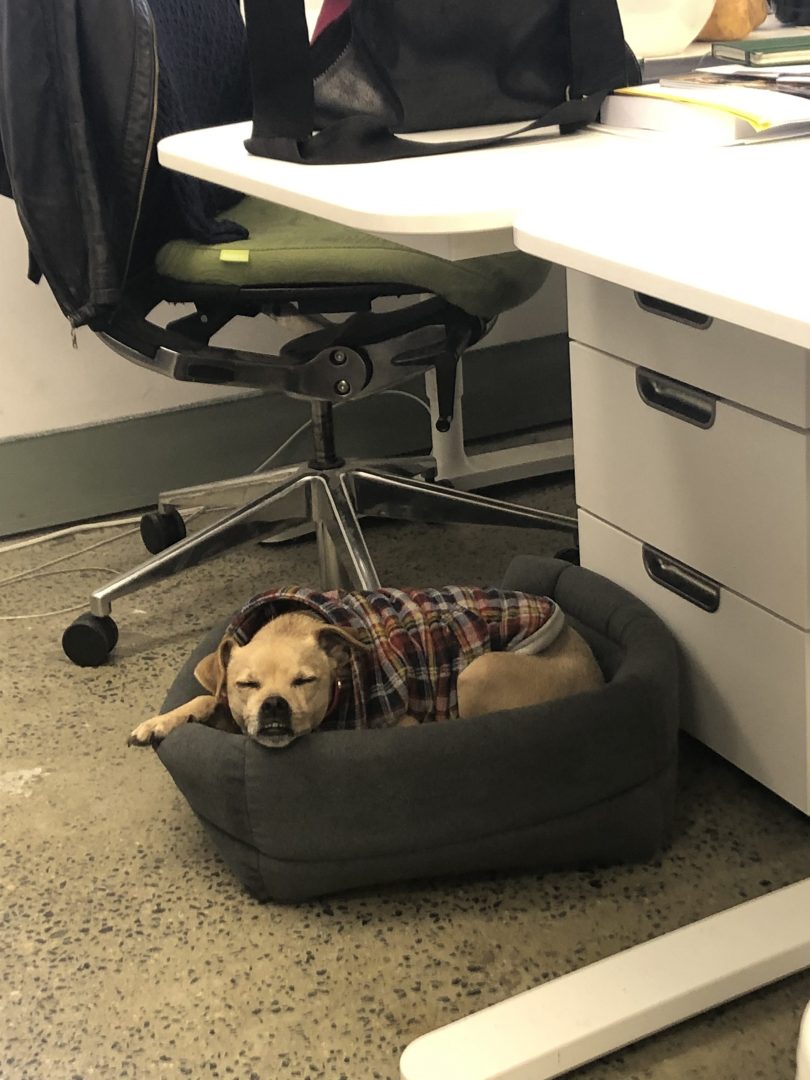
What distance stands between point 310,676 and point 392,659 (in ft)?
0.33

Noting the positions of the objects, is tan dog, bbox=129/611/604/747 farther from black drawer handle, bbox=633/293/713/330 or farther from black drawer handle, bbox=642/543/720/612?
black drawer handle, bbox=633/293/713/330

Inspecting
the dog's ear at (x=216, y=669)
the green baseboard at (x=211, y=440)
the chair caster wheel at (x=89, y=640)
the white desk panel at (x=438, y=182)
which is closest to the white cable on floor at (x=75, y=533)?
the green baseboard at (x=211, y=440)

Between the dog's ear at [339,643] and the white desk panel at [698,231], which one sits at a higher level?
the white desk panel at [698,231]

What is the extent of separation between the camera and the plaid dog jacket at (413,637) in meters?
1.33

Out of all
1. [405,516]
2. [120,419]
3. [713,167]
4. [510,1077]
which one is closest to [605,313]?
[713,167]

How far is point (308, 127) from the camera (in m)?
1.18

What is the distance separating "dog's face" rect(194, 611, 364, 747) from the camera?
4.02 feet

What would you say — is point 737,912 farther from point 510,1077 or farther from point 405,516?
point 405,516

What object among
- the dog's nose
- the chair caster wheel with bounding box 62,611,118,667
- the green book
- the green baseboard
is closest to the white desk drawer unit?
the green book

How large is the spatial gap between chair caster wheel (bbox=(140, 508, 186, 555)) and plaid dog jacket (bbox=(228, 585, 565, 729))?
73 cm

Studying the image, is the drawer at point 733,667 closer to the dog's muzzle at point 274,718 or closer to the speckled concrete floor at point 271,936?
the speckled concrete floor at point 271,936

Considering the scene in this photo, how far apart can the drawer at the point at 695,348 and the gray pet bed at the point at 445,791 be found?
291 millimetres

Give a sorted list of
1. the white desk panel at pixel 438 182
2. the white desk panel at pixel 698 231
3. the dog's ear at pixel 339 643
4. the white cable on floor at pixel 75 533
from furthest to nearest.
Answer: the white cable on floor at pixel 75 533
the dog's ear at pixel 339 643
the white desk panel at pixel 438 182
the white desk panel at pixel 698 231

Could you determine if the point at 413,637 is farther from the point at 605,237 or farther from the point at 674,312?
the point at 605,237
